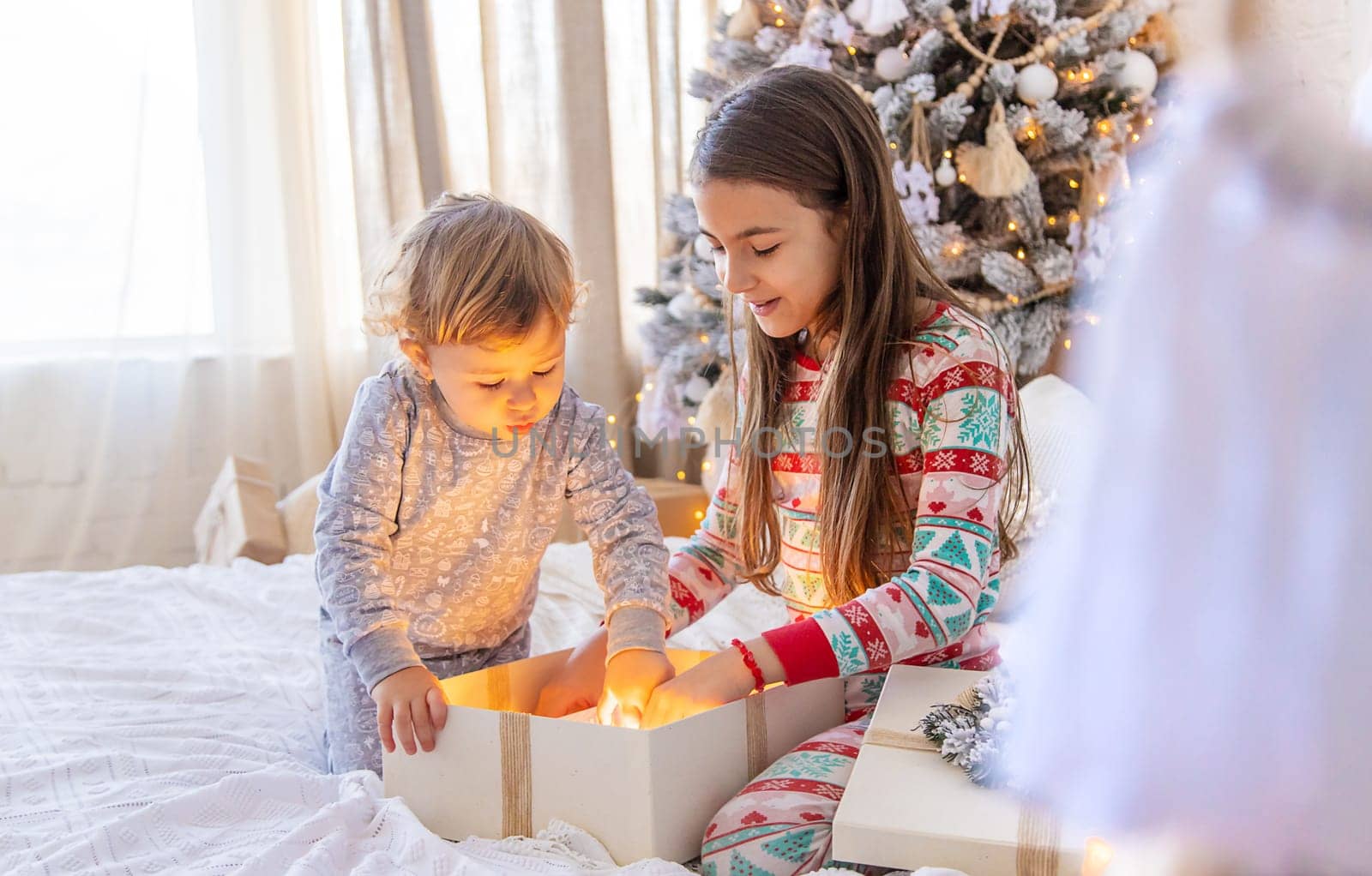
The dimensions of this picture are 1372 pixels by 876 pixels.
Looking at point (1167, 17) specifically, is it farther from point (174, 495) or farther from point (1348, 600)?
point (174, 495)

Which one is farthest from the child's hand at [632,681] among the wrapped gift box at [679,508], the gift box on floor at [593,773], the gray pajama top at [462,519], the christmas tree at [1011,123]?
the wrapped gift box at [679,508]

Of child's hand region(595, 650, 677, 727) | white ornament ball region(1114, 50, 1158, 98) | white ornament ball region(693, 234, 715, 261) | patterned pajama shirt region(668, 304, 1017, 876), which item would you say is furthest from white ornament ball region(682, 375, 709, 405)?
child's hand region(595, 650, 677, 727)

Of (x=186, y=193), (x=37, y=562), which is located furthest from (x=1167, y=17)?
(x=37, y=562)

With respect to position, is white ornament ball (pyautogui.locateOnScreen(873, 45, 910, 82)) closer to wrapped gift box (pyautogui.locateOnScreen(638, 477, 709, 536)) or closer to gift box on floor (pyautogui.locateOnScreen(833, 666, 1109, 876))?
wrapped gift box (pyautogui.locateOnScreen(638, 477, 709, 536))

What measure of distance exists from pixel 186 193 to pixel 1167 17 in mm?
2237

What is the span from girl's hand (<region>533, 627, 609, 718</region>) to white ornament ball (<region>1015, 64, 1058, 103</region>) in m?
1.36

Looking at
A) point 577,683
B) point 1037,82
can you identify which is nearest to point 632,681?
point 577,683

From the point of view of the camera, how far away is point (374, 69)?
297 centimetres

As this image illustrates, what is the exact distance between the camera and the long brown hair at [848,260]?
117cm

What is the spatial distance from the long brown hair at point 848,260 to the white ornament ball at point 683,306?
4.01 feet

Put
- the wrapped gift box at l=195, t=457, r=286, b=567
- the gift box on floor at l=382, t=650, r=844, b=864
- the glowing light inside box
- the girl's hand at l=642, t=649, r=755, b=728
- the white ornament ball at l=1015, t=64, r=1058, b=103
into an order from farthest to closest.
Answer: the wrapped gift box at l=195, t=457, r=286, b=567, the white ornament ball at l=1015, t=64, r=1058, b=103, the girl's hand at l=642, t=649, r=755, b=728, the gift box on floor at l=382, t=650, r=844, b=864, the glowing light inside box

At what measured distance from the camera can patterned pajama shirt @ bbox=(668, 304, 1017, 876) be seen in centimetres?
91

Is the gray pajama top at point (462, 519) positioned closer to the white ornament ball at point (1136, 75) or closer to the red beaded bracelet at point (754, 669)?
the red beaded bracelet at point (754, 669)

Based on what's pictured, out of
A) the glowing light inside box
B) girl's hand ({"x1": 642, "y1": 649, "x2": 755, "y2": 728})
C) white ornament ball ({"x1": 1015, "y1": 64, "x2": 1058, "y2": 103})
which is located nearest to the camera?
the glowing light inside box
